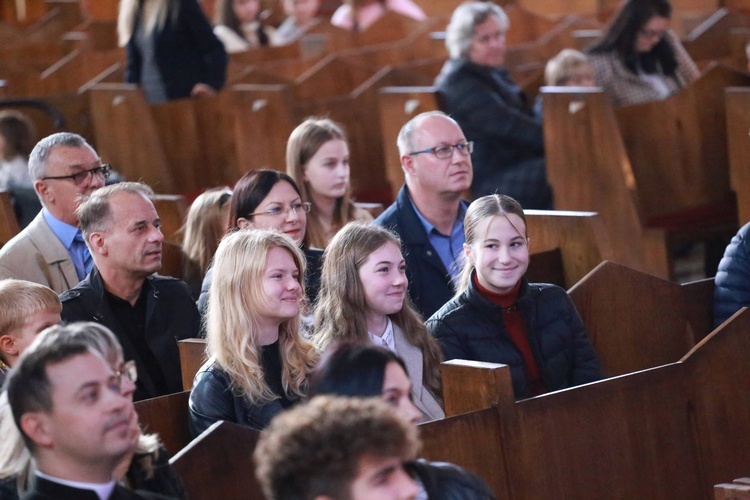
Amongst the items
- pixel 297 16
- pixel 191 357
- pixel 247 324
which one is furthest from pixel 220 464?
pixel 297 16

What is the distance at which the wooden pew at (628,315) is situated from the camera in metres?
3.07

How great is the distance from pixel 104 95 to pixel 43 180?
145 cm

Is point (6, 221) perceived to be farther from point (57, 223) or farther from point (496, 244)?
point (496, 244)

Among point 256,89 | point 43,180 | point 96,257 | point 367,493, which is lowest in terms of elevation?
point 367,493

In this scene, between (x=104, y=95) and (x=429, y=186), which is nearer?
(x=429, y=186)

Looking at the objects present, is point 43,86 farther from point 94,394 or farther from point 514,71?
Result: point 94,394

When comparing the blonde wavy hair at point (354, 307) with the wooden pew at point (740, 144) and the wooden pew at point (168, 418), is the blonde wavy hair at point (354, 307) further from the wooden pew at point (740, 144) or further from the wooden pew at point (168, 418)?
the wooden pew at point (740, 144)

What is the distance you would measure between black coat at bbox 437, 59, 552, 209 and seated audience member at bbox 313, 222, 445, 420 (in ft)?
6.26

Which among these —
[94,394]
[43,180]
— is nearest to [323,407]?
[94,394]

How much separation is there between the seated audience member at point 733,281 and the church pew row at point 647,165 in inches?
42.3

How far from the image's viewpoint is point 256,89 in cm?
470

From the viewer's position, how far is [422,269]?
3482 millimetres

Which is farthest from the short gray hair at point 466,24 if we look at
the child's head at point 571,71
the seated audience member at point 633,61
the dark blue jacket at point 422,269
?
the dark blue jacket at point 422,269

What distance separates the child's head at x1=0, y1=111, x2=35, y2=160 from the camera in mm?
4234
